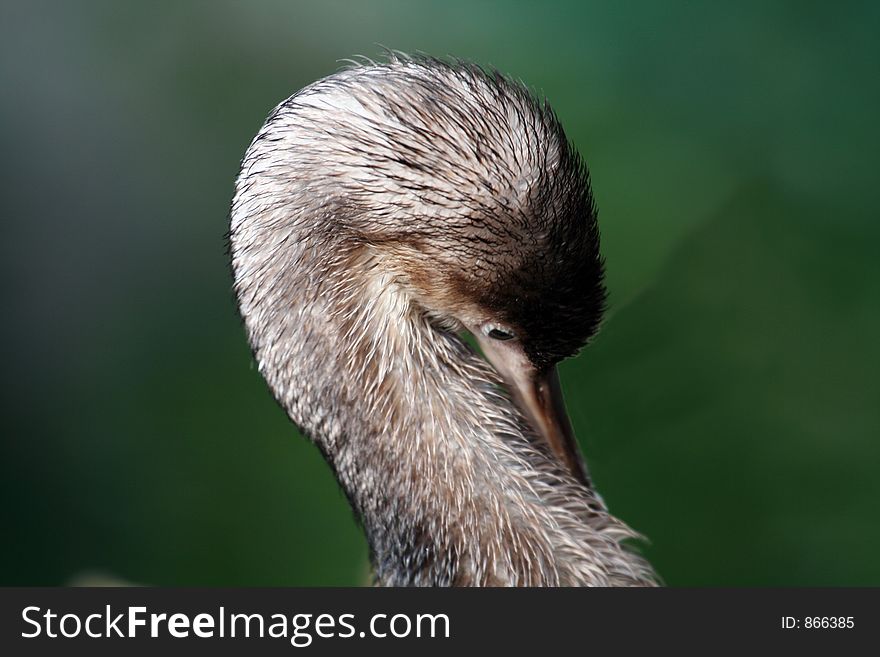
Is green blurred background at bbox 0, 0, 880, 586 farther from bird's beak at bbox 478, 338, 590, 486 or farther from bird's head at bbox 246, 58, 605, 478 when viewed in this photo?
bird's head at bbox 246, 58, 605, 478

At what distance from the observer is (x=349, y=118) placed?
75cm

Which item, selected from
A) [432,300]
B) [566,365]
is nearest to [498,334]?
[432,300]

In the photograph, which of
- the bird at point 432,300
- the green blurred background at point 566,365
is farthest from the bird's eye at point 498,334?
the green blurred background at point 566,365

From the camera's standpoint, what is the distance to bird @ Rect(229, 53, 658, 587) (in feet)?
2.41

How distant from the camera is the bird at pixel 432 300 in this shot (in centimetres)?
73

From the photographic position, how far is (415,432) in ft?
2.68

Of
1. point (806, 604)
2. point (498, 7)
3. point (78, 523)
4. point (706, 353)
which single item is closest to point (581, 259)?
point (806, 604)

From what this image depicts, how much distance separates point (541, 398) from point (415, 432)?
0.16 meters

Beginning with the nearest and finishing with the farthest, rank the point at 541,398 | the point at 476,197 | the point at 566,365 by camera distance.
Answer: the point at 476,197 < the point at 541,398 < the point at 566,365

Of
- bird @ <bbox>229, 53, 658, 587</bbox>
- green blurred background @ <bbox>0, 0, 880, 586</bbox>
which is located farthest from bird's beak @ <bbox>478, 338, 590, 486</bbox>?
green blurred background @ <bbox>0, 0, 880, 586</bbox>

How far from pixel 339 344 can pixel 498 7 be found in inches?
39.8

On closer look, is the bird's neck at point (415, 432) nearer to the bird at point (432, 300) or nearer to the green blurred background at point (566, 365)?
the bird at point (432, 300)

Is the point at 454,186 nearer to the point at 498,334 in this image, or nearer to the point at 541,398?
the point at 498,334

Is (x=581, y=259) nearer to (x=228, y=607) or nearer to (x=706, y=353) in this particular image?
(x=228, y=607)
